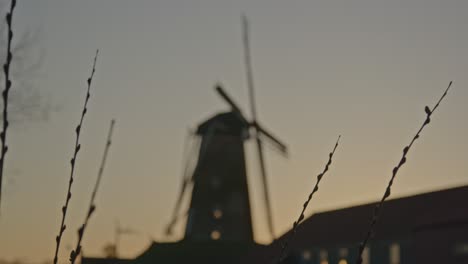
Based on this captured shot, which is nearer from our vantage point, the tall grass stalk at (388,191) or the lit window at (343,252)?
the tall grass stalk at (388,191)

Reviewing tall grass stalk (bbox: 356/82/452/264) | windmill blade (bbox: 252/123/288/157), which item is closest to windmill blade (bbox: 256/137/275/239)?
windmill blade (bbox: 252/123/288/157)

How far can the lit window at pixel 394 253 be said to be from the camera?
38438mm

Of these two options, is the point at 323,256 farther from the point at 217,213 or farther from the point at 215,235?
the point at 217,213

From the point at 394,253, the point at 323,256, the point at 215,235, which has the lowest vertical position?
the point at 215,235

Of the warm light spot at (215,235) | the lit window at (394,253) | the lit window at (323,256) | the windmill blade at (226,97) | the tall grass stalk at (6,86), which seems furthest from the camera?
the windmill blade at (226,97)

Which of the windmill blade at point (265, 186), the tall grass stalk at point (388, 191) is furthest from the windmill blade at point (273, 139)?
the tall grass stalk at point (388, 191)

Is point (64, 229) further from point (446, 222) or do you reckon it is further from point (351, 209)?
point (351, 209)

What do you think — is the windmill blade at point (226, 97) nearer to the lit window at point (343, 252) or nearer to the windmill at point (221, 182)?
the windmill at point (221, 182)

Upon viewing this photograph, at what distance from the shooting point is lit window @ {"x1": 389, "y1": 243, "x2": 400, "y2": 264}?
126ft

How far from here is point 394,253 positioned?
38.8 metres

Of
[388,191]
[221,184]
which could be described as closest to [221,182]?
[221,184]

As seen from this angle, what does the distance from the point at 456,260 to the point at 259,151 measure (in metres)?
24.8

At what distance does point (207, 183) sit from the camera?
55875mm

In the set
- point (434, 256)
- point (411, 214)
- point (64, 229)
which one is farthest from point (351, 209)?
point (64, 229)
